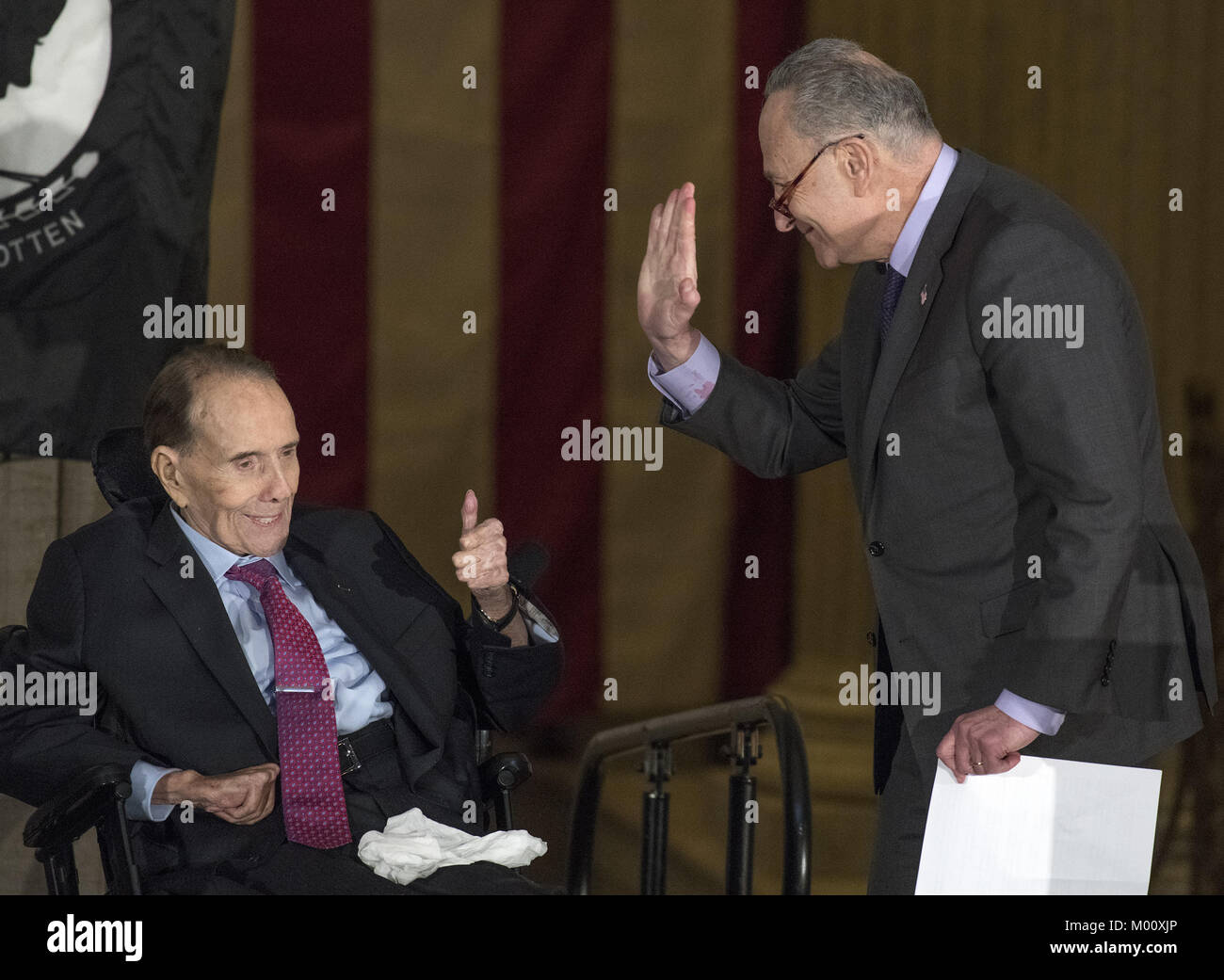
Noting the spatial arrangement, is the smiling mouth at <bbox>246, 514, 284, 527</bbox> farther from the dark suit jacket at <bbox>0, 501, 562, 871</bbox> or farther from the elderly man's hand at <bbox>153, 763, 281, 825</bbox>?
the elderly man's hand at <bbox>153, 763, 281, 825</bbox>

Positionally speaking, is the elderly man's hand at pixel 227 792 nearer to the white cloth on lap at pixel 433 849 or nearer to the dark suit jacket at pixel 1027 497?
the white cloth on lap at pixel 433 849

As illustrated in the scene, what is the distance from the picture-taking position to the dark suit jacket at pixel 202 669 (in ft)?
8.26

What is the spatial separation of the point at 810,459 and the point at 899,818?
0.71 m

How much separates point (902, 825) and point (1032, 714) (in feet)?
1.13

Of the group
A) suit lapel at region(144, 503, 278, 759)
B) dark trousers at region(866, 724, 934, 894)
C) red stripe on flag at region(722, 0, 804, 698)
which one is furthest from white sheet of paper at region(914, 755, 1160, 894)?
red stripe on flag at region(722, 0, 804, 698)

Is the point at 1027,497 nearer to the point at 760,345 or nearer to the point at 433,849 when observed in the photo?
the point at 433,849

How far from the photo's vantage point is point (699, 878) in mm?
4816

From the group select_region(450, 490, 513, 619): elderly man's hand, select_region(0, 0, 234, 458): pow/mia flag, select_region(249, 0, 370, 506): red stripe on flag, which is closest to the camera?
select_region(450, 490, 513, 619): elderly man's hand

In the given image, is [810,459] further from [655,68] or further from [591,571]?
[655,68]

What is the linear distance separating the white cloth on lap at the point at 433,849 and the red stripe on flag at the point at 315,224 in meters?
2.12

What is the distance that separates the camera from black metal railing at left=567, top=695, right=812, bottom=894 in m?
2.69

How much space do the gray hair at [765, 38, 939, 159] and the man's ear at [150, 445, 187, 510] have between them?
118 cm

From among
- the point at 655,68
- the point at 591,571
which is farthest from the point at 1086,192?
the point at 591,571
